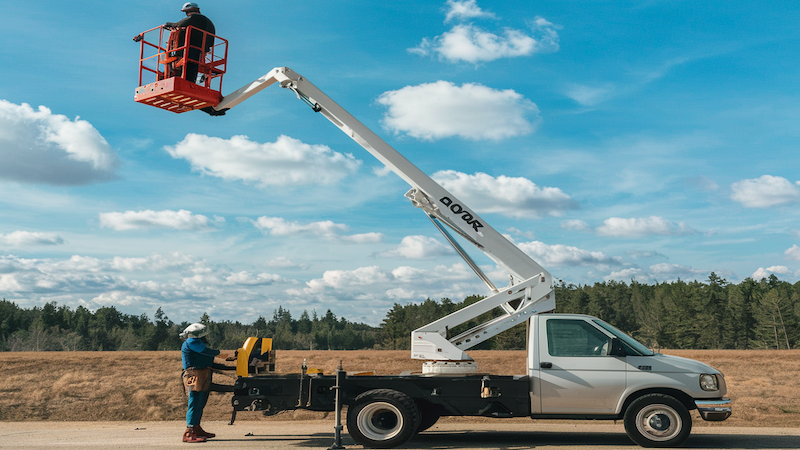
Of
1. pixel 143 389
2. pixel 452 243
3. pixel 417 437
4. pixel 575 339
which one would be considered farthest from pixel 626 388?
pixel 143 389

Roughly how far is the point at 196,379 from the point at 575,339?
651 centimetres

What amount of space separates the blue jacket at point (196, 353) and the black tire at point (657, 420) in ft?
23.1

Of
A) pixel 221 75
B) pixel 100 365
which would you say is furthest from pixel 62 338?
pixel 221 75

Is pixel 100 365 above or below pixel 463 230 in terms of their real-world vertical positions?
below

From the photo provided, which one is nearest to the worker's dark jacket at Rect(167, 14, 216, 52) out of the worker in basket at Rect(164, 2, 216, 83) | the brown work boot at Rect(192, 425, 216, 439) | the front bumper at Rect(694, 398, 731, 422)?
the worker in basket at Rect(164, 2, 216, 83)

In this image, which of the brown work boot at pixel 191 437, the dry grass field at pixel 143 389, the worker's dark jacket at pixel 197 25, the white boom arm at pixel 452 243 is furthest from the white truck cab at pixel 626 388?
the worker's dark jacket at pixel 197 25

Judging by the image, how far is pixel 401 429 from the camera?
32.9 feet

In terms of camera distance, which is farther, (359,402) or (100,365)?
(100,365)

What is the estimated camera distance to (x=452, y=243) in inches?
480

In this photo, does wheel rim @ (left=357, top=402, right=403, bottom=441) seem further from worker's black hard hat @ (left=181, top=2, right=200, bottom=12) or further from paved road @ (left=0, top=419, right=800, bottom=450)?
worker's black hard hat @ (left=181, top=2, right=200, bottom=12)

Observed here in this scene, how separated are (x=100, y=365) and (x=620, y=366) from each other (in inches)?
845

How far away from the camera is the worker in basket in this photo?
12938 millimetres

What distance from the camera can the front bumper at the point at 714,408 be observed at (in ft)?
32.1

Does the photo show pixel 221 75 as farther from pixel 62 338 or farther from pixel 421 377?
pixel 62 338
